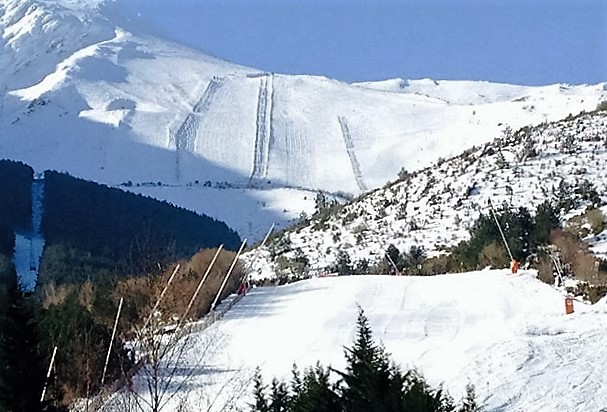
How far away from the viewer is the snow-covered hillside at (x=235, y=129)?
112188 mm

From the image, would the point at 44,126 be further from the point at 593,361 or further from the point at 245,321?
the point at 593,361

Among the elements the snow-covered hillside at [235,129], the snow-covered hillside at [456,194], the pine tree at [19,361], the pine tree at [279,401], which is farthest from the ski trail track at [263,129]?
the pine tree at [19,361]

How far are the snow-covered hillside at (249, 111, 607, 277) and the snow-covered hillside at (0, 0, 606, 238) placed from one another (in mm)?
40014

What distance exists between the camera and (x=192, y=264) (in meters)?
25.8

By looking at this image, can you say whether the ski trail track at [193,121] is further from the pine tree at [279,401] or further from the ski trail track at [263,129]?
the pine tree at [279,401]

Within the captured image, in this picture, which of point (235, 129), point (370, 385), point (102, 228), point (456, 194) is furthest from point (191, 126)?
point (370, 385)

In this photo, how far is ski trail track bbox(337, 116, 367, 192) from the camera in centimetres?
11095

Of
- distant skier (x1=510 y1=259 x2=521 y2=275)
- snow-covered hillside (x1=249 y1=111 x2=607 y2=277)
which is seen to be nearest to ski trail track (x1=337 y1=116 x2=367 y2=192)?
snow-covered hillside (x1=249 y1=111 x2=607 y2=277)

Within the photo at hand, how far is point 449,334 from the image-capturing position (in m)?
18.0

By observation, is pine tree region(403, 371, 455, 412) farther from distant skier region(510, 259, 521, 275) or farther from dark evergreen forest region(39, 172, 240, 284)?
dark evergreen forest region(39, 172, 240, 284)

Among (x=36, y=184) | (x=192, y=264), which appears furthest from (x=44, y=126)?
(x=192, y=264)

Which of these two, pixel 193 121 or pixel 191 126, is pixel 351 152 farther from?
pixel 193 121

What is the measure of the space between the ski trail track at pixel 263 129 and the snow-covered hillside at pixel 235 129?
23 cm

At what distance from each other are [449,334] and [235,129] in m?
115
